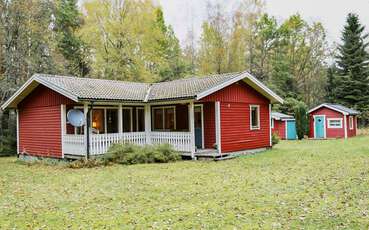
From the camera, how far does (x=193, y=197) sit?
7785mm

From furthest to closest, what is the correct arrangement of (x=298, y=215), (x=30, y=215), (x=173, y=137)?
(x=173, y=137), (x=30, y=215), (x=298, y=215)

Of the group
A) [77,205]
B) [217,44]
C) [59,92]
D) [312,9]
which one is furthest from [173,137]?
[312,9]

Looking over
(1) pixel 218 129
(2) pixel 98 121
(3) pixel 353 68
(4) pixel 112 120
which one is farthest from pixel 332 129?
(2) pixel 98 121

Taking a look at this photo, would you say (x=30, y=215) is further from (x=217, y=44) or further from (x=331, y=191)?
(x=217, y=44)

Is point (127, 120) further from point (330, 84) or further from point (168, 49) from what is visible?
point (330, 84)

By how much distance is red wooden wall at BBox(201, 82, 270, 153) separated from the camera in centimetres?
1564

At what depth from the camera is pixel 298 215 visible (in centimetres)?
613

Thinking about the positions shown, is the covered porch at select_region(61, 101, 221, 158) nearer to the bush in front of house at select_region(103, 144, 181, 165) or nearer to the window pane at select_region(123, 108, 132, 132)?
the window pane at select_region(123, 108, 132, 132)

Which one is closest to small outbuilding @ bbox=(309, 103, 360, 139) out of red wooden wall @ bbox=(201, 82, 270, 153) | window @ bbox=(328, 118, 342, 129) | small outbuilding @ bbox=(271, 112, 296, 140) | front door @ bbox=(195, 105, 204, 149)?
window @ bbox=(328, 118, 342, 129)

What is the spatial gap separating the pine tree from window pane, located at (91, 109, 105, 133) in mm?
27623

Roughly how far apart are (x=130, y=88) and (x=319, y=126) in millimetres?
17280

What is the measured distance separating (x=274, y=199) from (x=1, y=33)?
19976 millimetres

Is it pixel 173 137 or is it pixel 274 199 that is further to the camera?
pixel 173 137

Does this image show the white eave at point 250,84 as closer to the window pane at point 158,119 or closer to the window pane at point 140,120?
the window pane at point 158,119
